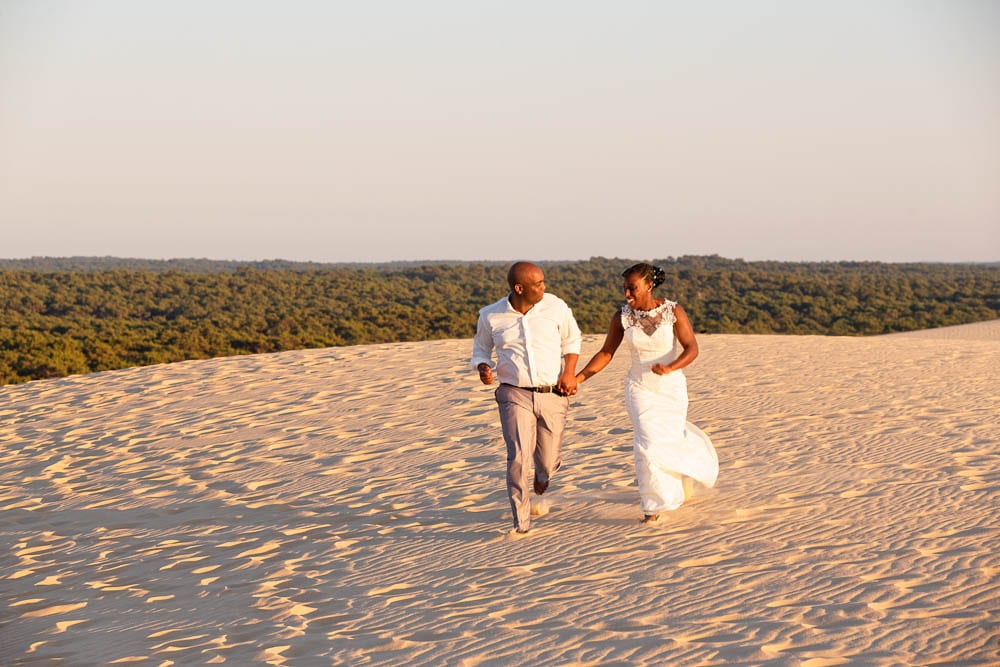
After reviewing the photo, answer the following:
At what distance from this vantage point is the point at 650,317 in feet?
25.2

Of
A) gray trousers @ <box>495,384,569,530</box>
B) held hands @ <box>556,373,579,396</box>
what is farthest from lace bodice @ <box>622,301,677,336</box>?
gray trousers @ <box>495,384,569,530</box>

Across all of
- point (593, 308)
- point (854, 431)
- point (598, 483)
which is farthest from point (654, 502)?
point (593, 308)

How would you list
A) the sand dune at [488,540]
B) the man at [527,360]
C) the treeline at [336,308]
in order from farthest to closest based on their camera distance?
1. the treeline at [336,308]
2. the man at [527,360]
3. the sand dune at [488,540]

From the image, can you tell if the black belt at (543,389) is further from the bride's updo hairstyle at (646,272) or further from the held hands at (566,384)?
the bride's updo hairstyle at (646,272)

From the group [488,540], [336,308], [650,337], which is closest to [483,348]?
[650,337]

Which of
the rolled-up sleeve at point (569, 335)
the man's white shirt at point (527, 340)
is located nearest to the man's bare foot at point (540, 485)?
the man's white shirt at point (527, 340)

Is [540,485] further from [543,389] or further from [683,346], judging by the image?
[683,346]

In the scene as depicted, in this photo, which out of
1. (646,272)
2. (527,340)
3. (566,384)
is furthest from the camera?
(646,272)

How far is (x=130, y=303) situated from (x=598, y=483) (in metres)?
72.9

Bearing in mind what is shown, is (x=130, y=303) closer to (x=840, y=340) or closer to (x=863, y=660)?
(x=840, y=340)

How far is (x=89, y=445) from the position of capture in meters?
14.1

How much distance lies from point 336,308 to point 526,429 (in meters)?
67.5

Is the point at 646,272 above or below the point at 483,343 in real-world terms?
above

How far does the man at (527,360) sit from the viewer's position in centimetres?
732
